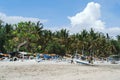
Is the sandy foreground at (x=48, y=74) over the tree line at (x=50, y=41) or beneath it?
beneath

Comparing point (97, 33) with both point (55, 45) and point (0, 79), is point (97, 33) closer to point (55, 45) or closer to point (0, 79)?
point (55, 45)

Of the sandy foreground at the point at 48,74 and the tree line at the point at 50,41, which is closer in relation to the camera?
the sandy foreground at the point at 48,74

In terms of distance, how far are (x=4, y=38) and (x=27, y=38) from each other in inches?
212

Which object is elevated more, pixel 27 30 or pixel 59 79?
pixel 27 30

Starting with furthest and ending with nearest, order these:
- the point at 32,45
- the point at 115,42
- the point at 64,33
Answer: the point at 115,42 → the point at 64,33 → the point at 32,45

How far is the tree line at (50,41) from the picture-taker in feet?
202

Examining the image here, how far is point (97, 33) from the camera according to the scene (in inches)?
3494

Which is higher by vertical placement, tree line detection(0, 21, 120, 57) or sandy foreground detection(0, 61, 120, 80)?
tree line detection(0, 21, 120, 57)

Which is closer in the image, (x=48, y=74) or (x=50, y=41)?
(x=48, y=74)

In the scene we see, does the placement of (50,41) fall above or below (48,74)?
above

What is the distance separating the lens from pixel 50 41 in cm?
7100

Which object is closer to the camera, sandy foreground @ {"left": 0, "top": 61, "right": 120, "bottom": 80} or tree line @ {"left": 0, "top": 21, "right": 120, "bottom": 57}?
sandy foreground @ {"left": 0, "top": 61, "right": 120, "bottom": 80}

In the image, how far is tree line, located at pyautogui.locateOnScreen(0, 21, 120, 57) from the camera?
2425 inches

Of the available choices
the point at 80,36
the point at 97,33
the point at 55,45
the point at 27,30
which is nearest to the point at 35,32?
the point at 27,30
